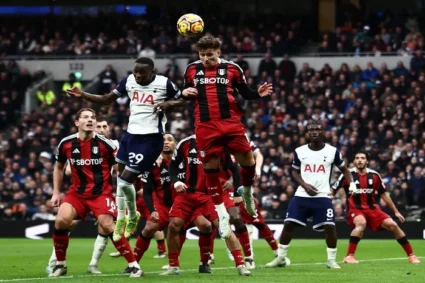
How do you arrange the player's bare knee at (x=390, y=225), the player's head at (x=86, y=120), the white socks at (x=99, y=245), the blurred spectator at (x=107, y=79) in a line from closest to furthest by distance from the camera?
the player's head at (x=86, y=120) → the white socks at (x=99, y=245) → the player's bare knee at (x=390, y=225) → the blurred spectator at (x=107, y=79)

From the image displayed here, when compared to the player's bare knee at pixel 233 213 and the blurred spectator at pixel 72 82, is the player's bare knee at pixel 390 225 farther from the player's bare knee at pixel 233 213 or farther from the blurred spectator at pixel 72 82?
the blurred spectator at pixel 72 82

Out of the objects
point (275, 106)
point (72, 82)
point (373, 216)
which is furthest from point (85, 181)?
point (72, 82)

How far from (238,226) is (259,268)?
0.71 m

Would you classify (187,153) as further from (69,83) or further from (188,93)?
(69,83)

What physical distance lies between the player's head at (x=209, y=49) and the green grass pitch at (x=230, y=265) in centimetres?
276

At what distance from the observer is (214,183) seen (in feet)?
45.0

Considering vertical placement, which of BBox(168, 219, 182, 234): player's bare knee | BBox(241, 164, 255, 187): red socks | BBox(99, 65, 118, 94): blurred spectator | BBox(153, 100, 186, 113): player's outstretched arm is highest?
BBox(99, 65, 118, 94): blurred spectator

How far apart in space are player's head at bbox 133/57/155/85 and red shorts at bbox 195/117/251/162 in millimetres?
972

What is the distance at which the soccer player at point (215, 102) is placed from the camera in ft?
43.9

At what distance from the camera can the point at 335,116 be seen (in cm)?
3156

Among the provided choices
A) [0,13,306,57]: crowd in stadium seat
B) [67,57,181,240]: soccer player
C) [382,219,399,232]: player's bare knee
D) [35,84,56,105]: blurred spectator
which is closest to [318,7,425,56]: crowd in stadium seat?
[0,13,306,57]: crowd in stadium seat

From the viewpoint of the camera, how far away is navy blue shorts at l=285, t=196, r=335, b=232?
16.3 m

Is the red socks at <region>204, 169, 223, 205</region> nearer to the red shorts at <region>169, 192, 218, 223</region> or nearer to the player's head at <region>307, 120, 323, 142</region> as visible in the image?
the red shorts at <region>169, 192, 218, 223</region>

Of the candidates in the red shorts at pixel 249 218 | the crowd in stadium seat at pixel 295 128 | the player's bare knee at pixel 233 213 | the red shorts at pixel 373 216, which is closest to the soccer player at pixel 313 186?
the player's bare knee at pixel 233 213
